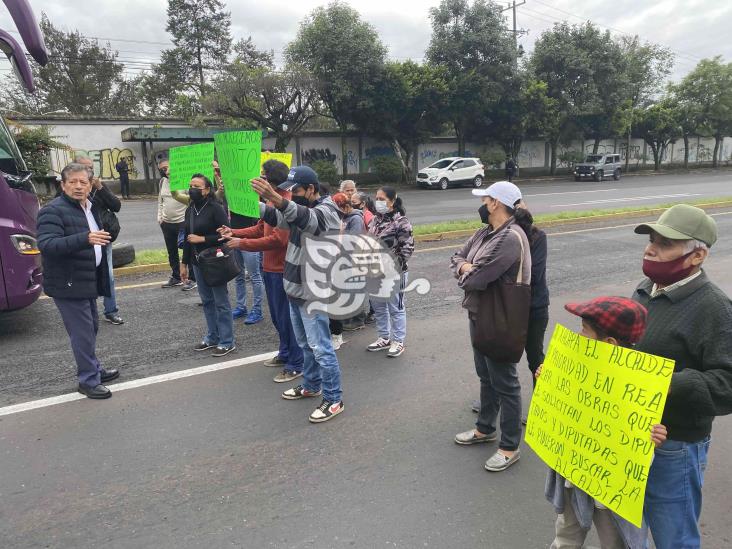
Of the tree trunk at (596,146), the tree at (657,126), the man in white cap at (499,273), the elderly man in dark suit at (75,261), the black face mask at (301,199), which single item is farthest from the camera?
the tree at (657,126)

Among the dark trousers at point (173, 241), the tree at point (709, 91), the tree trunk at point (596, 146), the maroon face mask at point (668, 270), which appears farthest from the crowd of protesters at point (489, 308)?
the tree at point (709, 91)

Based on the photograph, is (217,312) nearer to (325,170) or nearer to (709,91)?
(325,170)

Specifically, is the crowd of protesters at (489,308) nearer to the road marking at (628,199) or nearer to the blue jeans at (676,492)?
the blue jeans at (676,492)

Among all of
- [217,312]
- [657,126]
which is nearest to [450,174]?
[657,126]

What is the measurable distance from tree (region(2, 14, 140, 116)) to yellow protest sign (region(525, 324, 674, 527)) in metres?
44.7

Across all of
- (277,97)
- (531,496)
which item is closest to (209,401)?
(531,496)

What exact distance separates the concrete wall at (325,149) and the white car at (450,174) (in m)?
4.88

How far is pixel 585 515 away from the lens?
2137 millimetres

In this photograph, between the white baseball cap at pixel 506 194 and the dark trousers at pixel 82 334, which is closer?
the white baseball cap at pixel 506 194

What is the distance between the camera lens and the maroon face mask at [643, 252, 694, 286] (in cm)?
194

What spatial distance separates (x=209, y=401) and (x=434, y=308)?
3317 mm

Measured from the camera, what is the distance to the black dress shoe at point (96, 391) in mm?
4129

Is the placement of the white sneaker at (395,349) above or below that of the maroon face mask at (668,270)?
below

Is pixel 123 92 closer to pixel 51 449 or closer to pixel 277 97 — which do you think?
pixel 277 97
